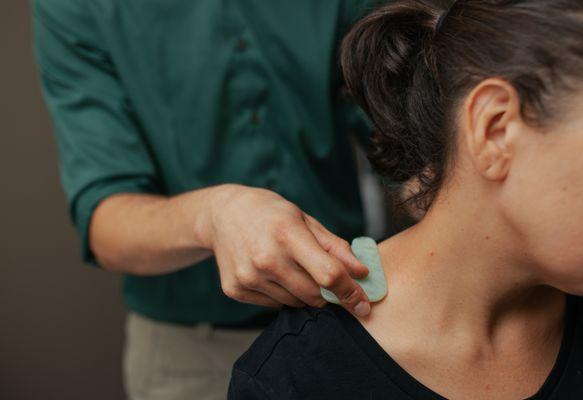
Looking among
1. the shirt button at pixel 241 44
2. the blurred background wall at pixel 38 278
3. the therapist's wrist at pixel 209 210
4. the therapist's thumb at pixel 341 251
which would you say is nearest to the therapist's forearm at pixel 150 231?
the therapist's wrist at pixel 209 210

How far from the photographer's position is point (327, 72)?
1.23 meters

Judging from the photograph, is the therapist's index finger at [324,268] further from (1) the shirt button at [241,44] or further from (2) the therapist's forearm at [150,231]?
(1) the shirt button at [241,44]

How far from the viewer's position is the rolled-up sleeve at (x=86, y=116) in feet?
3.93

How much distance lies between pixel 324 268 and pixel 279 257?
0.19 feet

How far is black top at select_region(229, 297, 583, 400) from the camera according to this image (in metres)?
0.82

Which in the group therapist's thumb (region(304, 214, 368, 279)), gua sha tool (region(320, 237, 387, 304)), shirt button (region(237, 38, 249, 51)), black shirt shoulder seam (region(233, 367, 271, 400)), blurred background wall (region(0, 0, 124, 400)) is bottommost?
blurred background wall (region(0, 0, 124, 400))

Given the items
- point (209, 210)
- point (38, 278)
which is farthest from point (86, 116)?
point (38, 278)

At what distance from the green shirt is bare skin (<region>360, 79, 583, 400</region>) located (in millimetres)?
412

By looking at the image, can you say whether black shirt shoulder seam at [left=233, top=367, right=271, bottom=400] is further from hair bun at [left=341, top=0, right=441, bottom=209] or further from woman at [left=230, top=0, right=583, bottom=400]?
hair bun at [left=341, top=0, right=441, bottom=209]

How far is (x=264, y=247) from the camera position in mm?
818

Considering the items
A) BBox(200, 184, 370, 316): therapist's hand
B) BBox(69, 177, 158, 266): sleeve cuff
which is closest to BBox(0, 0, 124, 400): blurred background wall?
BBox(69, 177, 158, 266): sleeve cuff

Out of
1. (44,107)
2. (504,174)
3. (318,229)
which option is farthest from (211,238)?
(44,107)

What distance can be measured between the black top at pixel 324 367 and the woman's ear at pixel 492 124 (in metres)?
0.24

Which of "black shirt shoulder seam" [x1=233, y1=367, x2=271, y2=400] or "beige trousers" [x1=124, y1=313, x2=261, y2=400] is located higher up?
"black shirt shoulder seam" [x1=233, y1=367, x2=271, y2=400]
